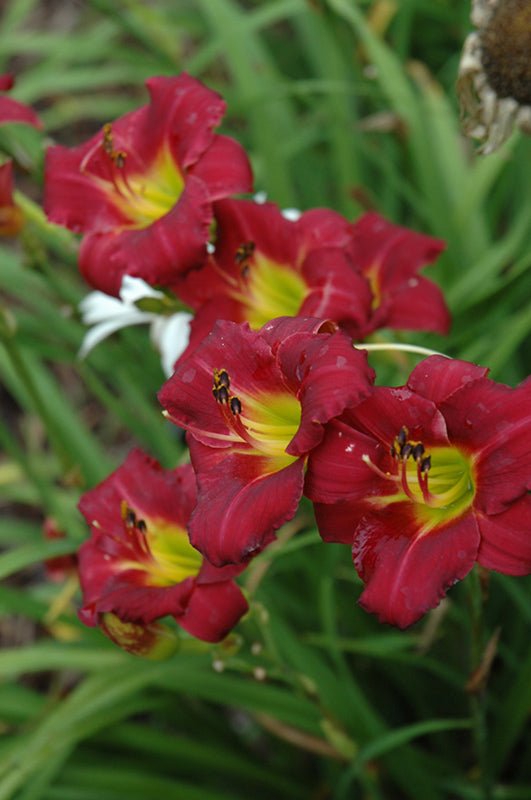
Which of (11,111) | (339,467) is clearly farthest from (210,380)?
(11,111)

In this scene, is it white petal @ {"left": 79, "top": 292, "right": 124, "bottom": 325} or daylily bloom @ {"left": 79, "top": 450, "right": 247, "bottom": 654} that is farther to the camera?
white petal @ {"left": 79, "top": 292, "right": 124, "bottom": 325}

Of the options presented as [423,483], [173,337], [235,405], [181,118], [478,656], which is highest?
[181,118]

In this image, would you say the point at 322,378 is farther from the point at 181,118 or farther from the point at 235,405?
the point at 181,118

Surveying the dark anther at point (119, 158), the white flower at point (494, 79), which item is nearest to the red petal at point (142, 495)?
the dark anther at point (119, 158)

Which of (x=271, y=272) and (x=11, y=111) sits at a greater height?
(x=11, y=111)

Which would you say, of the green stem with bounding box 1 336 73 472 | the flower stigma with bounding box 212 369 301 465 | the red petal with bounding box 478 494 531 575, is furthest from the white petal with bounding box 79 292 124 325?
the red petal with bounding box 478 494 531 575

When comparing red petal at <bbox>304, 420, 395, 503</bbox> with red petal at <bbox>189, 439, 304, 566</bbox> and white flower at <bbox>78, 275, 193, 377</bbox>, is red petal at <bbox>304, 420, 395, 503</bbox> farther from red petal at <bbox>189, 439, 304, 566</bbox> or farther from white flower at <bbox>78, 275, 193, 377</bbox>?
white flower at <bbox>78, 275, 193, 377</bbox>

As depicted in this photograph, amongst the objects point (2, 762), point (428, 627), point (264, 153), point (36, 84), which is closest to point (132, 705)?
point (2, 762)
